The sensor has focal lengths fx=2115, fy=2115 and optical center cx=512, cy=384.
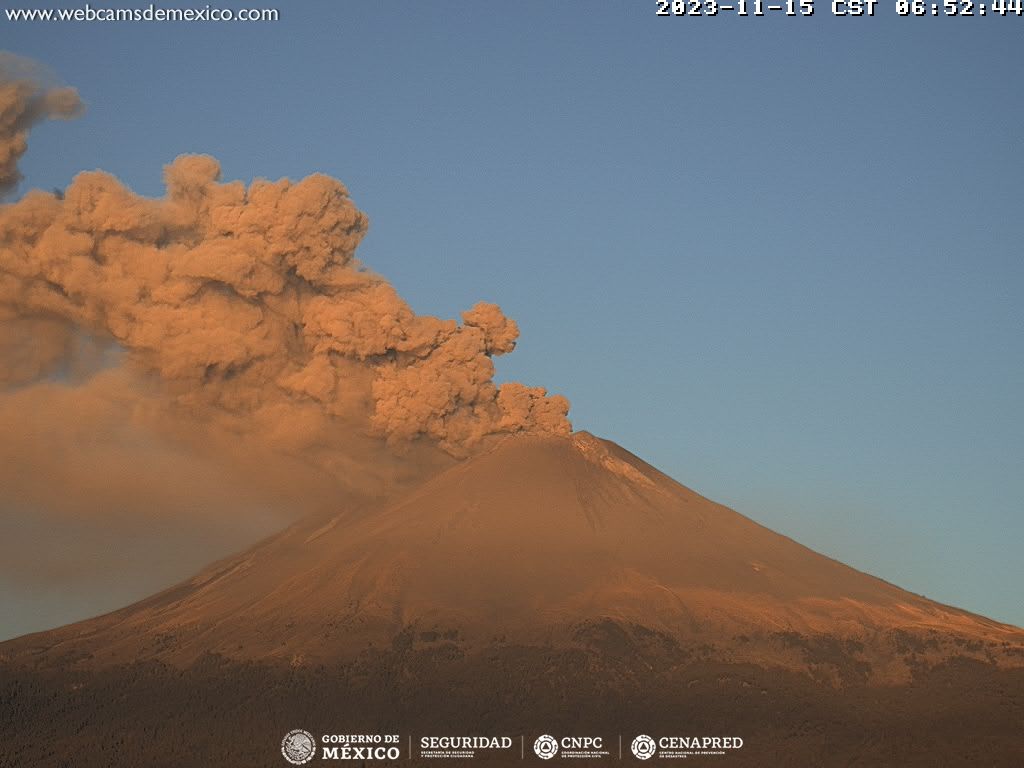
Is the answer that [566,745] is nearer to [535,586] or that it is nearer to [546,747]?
[546,747]

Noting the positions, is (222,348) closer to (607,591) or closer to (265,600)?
(265,600)

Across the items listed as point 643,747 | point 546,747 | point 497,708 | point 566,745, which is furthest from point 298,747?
point 643,747

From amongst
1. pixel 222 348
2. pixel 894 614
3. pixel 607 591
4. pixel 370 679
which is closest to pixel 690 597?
pixel 607 591

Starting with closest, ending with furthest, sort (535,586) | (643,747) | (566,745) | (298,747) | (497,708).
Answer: (298,747)
(643,747)
(566,745)
(497,708)
(535,586)

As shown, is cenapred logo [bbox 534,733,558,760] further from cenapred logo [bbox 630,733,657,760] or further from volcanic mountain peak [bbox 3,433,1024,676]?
volcanic mountain peak [bbox 3,433,1024,676]

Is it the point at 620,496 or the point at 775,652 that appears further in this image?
the point at 620,496

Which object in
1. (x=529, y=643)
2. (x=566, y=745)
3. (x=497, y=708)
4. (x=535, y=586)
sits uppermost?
(x=535, y=586)
